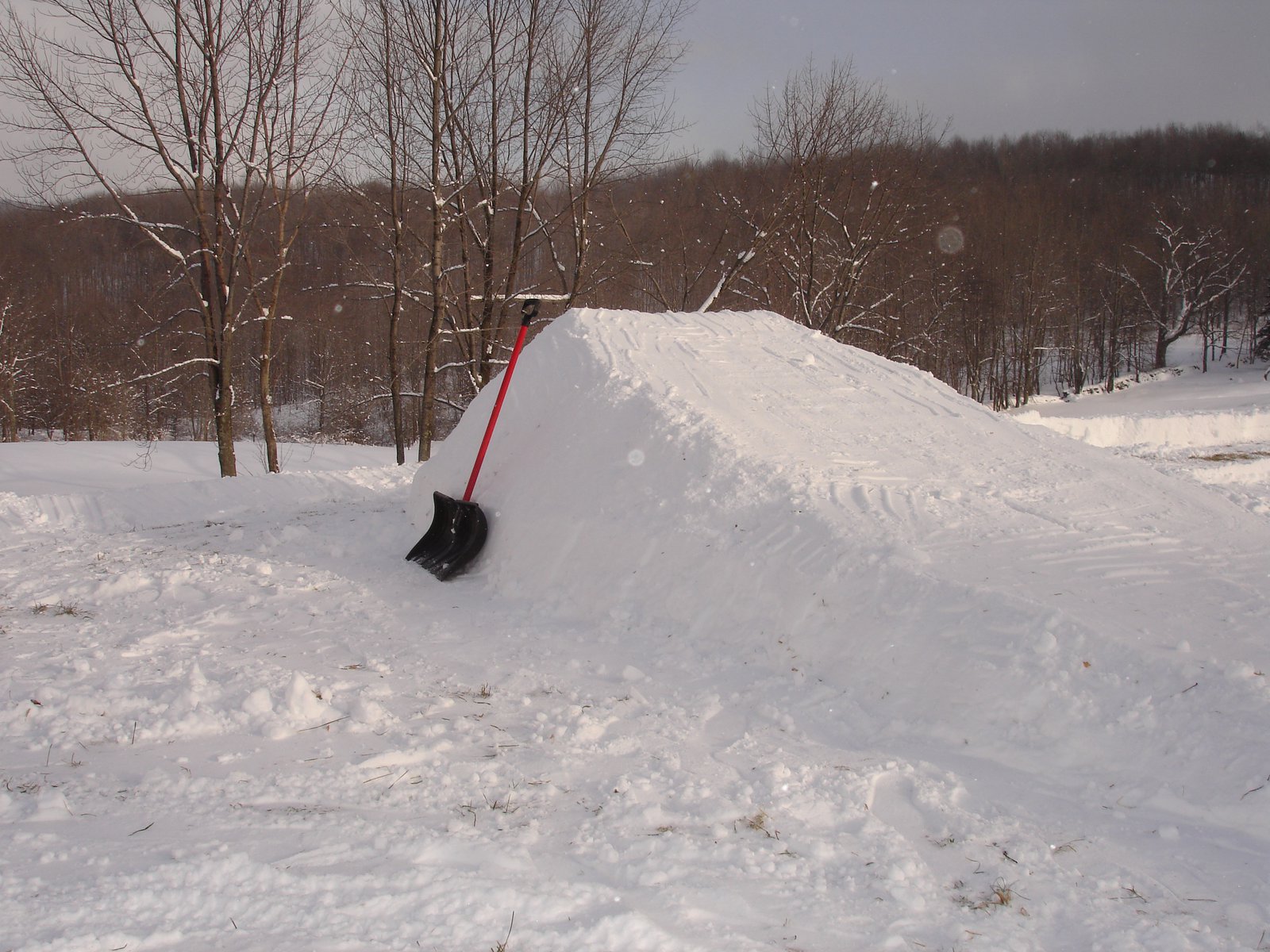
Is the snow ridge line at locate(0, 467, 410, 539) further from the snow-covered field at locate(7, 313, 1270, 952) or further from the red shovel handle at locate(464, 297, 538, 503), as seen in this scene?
the red shovel handle at locate(464, 297, 538, 503)

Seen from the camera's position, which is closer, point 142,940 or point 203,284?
point 142,940

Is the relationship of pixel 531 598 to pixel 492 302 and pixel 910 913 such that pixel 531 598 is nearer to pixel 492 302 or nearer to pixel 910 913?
pixel 910 913

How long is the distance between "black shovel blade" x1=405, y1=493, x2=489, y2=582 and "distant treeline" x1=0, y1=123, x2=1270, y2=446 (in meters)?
6.61

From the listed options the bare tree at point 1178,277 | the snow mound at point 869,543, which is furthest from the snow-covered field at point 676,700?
the bare tree at point 1178,277

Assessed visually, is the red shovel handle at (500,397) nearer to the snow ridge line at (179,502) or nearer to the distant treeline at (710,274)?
the snow ridge line at (179,502)

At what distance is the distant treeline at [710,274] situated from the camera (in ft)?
48.3

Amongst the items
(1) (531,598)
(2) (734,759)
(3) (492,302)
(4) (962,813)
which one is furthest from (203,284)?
(4) (962,813)

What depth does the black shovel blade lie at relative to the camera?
584 cm

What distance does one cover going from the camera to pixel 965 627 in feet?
12.1

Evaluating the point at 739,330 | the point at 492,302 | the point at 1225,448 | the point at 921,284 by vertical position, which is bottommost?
the point at 1225,448

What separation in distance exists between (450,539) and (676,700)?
277 cm

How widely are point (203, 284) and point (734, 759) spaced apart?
12338mm

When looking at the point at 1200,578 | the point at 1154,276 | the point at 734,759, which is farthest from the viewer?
the point at 1154,276

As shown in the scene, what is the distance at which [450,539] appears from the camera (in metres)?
5.96
